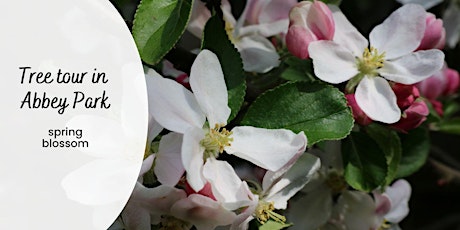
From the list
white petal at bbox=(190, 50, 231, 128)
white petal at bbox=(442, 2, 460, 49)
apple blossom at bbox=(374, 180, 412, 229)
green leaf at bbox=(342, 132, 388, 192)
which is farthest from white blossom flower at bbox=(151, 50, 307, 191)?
white petal at bbox=(442, 2, 460, 49)

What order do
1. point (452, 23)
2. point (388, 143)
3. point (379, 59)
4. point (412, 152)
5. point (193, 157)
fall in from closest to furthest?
point (193, 157) → point (379, 59) → point (388, 143) → point (412, 152) → point (452, 23)

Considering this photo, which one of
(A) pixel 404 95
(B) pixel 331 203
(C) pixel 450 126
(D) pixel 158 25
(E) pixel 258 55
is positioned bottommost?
(C) pixel 450 126

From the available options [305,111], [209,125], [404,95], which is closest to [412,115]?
[404,95]

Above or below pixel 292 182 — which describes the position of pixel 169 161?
above

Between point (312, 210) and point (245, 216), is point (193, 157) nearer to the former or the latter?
point (245, 216)

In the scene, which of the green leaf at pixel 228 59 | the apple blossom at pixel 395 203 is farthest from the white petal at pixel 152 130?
the apple blossom at pixel 395 203

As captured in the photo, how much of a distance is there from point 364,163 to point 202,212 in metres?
0.33

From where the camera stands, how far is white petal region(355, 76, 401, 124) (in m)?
1.02

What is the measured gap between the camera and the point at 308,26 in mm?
1056

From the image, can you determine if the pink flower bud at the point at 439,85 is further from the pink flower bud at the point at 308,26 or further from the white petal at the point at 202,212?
the white petal at the point at 202,212

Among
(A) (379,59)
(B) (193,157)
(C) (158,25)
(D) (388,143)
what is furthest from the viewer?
(D) (388,143)

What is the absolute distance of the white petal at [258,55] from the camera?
1143 mm

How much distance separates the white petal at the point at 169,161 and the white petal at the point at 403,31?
0.33 metres

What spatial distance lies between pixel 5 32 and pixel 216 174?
257 millimetres
